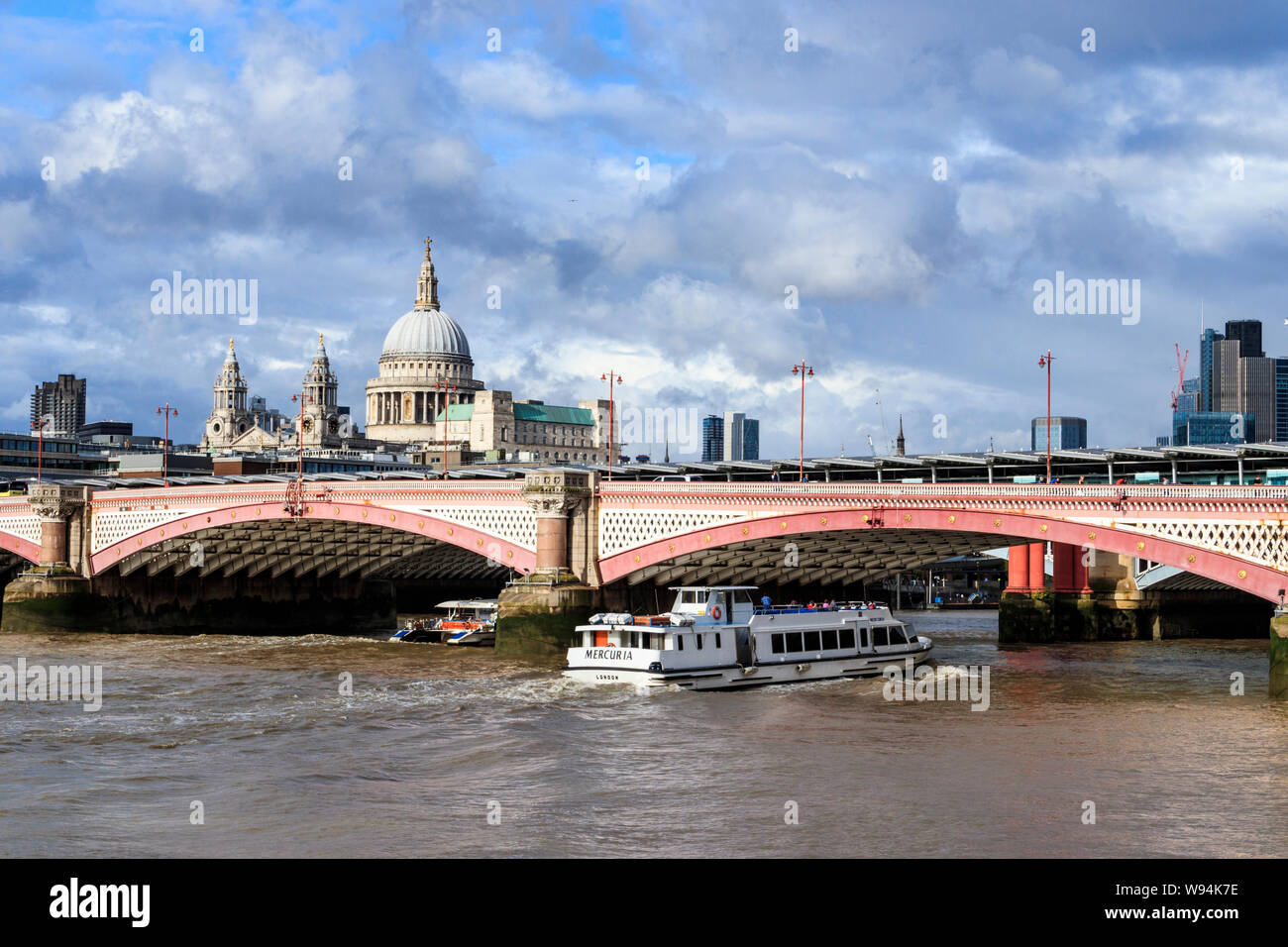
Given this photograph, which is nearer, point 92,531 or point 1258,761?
point 1258,761

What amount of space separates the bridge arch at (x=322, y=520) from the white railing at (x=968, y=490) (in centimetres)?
589

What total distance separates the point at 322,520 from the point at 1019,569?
36388mm

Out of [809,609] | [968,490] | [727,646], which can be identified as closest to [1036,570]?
[968,490]

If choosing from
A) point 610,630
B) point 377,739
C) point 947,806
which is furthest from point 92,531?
point 947,806

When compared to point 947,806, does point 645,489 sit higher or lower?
higher

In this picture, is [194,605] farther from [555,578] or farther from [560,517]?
[555,578]

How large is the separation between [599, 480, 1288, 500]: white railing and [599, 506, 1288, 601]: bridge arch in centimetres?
66

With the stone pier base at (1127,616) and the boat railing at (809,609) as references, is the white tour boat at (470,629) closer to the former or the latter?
the boat railing at (809,609)

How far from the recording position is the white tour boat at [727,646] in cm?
5159
